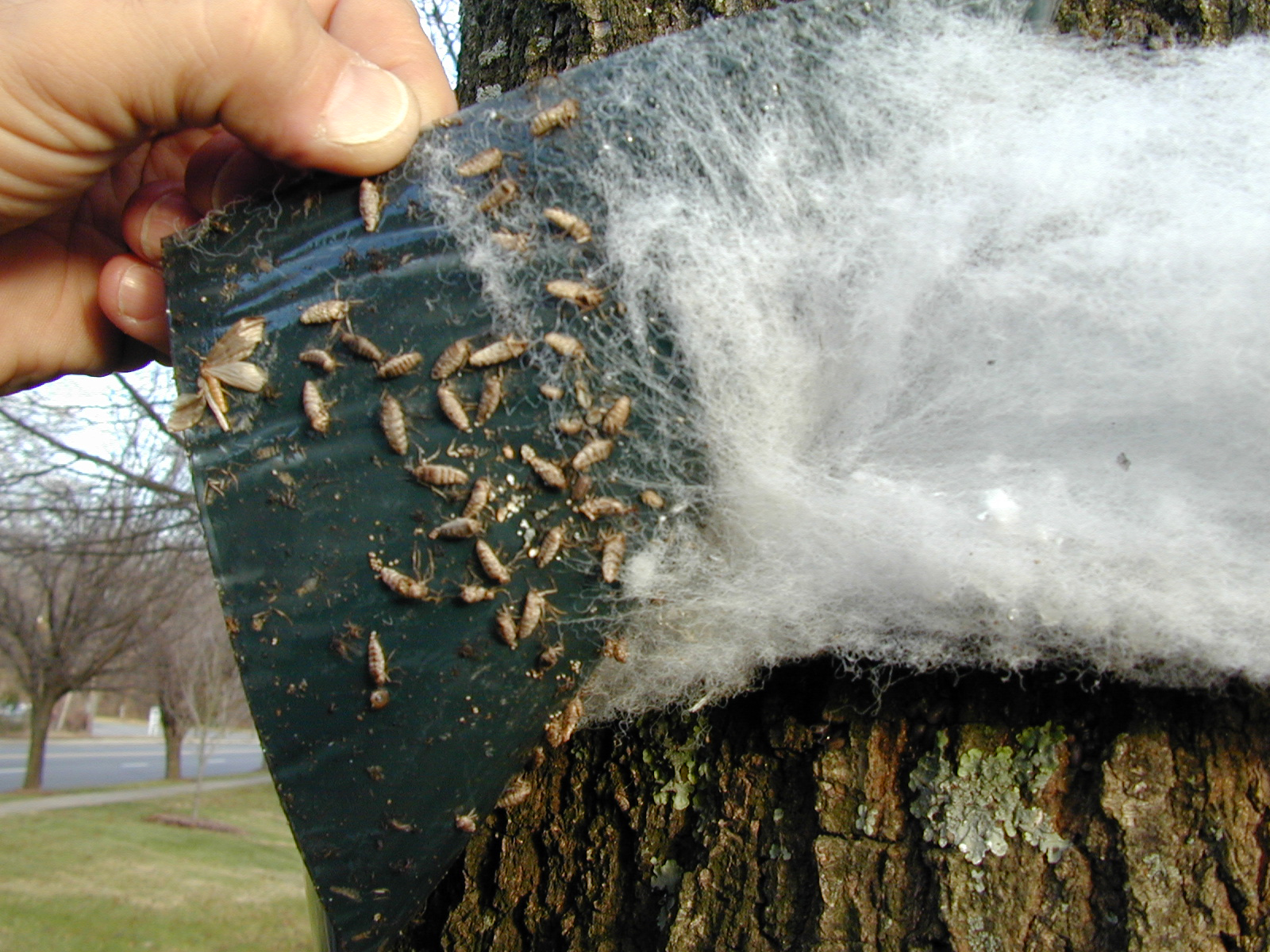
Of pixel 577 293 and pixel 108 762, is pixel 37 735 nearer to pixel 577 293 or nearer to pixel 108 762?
pixel 108 762

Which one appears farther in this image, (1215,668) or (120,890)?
(120,890)

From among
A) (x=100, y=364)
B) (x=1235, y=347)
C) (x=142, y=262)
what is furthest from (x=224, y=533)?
(x=1235, y=347)

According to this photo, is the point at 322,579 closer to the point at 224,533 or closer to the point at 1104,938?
the point at 224,533

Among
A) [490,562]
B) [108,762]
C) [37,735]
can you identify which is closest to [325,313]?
[490,562]

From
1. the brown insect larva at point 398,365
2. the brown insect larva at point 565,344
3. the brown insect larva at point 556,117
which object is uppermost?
the brown insect larva at point 556,117

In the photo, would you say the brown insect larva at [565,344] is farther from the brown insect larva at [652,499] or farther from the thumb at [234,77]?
the thumb at [234,77]

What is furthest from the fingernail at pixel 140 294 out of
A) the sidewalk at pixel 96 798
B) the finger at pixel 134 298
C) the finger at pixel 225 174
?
the sidewalk at pixel 96 798
